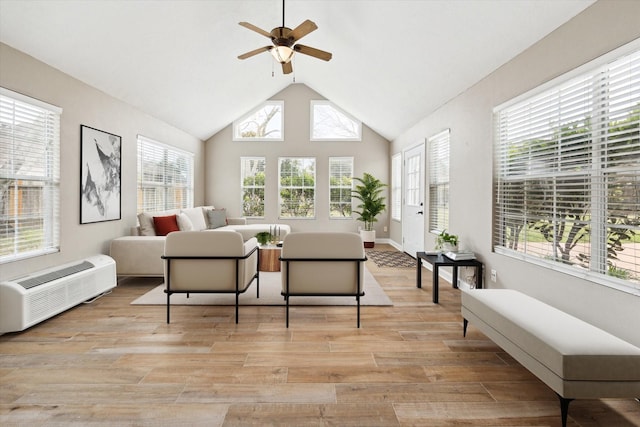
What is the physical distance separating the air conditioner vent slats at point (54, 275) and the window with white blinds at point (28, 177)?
28 centimetres

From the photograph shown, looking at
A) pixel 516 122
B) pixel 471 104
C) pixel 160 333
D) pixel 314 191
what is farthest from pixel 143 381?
pixel 314 191

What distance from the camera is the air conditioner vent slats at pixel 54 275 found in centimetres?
287

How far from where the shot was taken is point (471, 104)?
13.4 ft

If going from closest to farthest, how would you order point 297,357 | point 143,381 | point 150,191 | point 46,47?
point 143,381
point 297,357
point 46,47
point 150,191

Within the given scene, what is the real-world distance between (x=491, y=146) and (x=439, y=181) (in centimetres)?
159

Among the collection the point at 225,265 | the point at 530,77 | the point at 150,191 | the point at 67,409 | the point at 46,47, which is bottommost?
the point at 67,409

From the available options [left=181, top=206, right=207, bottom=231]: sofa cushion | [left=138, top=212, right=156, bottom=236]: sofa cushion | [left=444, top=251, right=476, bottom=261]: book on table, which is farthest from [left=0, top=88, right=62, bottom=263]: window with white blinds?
[left=444, top=251, right=476, bottom=261]: book on table

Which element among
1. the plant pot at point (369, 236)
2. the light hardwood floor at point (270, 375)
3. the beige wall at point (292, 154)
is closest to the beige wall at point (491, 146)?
the light hardwood floor at point (270, 375)

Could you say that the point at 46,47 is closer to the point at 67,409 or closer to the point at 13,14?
the point at 13,14

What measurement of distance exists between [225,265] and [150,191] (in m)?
3.42

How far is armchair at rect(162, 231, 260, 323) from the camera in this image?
3.01 meters

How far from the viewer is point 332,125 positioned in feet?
27.8

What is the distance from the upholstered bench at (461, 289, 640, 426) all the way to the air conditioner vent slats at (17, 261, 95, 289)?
364cm

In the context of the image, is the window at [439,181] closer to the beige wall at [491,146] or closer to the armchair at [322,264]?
the beige wall at [491,146]
